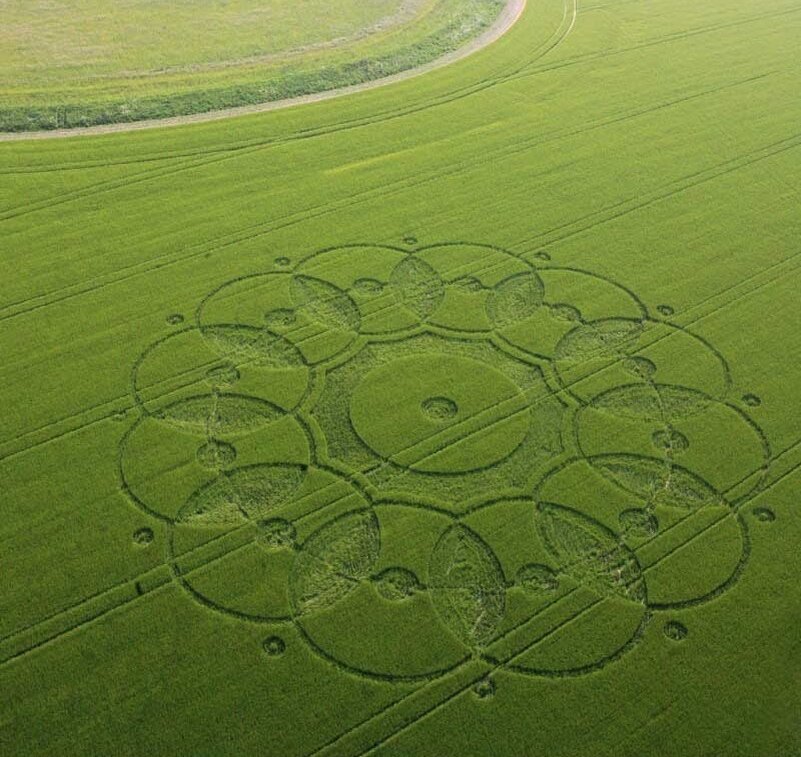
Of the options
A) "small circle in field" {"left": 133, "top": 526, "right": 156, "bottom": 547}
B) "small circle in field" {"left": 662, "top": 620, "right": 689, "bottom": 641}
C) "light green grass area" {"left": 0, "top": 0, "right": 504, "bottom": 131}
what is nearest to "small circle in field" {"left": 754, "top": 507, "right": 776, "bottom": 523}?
"small circle in field" {"left": 662, "top": 620, "right": 689, "bottom": 641}

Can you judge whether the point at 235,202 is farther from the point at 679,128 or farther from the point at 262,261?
the point at 679,128

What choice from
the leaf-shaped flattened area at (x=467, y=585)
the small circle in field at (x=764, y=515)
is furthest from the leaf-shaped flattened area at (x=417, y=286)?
the small circle in field at (x=764, y=515)

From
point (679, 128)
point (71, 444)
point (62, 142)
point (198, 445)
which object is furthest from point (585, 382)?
point (62, 142)

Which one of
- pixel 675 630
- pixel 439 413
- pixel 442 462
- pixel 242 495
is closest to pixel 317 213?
pixel 439 413

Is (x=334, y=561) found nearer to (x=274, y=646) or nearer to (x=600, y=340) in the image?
(x=274, y=646)

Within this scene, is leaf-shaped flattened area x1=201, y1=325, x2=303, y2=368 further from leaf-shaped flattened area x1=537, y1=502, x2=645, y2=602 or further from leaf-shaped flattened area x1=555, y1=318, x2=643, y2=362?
leaf-shaped flattened area x1=537, y1=502, x2=645, y2=602
